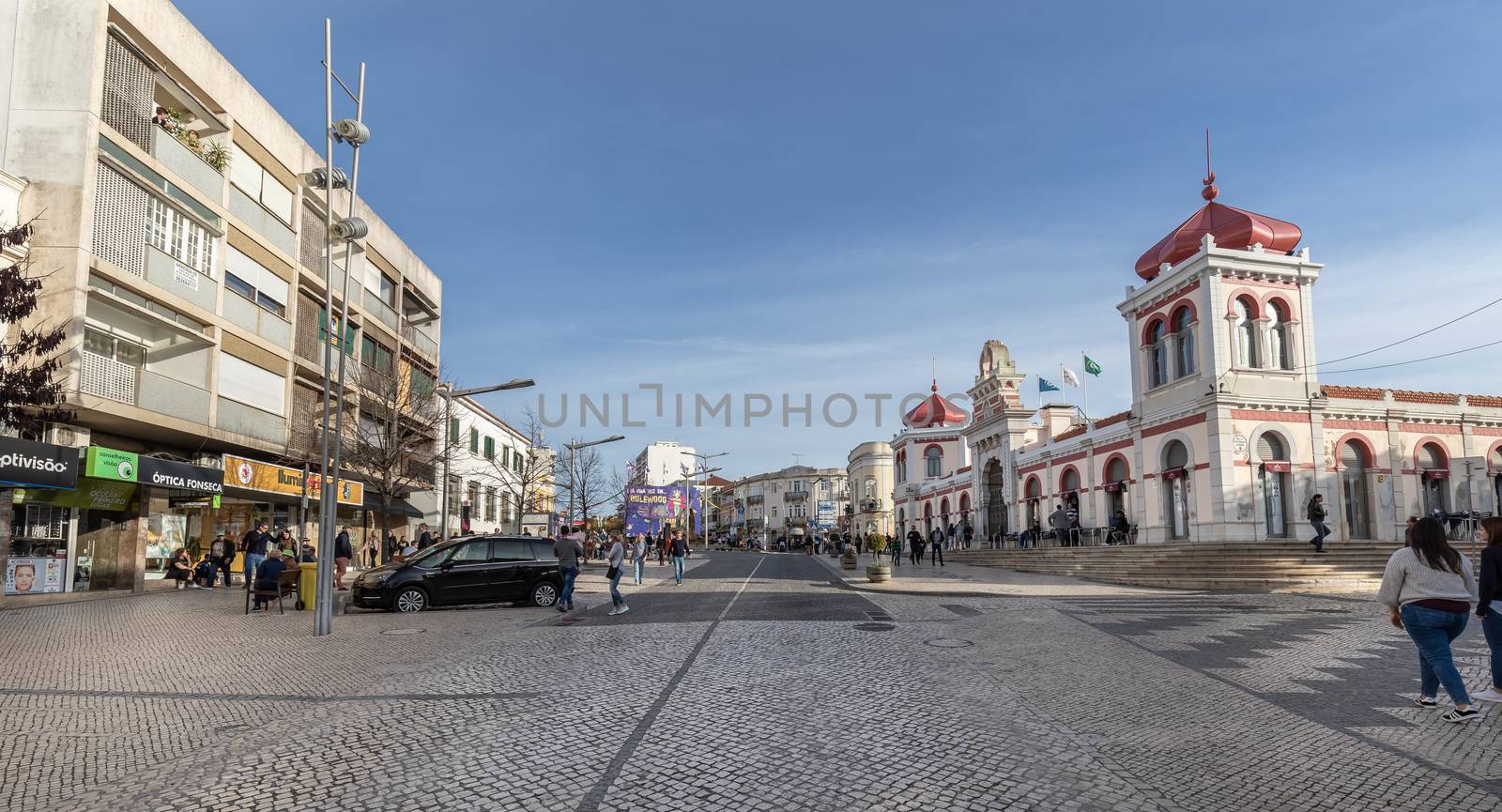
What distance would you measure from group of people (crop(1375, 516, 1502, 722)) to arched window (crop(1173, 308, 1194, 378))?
23.9 metres

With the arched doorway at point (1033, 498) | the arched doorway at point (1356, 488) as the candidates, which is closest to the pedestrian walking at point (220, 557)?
the arched doorway at point (1033, 498)

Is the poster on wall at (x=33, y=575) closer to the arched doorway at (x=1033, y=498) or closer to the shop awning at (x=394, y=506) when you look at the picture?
the shop awning at (x=394, y=506)

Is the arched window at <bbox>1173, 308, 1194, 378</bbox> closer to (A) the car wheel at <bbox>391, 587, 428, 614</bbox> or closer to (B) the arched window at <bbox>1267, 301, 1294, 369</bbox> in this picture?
(B) the arched window at <bbox>1267, 301, 1294, 369</bbox>

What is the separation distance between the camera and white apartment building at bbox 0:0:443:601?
756 inches

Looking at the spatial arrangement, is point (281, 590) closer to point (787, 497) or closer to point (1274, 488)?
point (1274, 488)

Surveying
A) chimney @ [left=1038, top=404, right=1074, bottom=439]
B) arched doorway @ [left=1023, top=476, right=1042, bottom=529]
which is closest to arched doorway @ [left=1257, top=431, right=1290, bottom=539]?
arched doorway @ [left=1023, top=476, right=1042, bottom=529]

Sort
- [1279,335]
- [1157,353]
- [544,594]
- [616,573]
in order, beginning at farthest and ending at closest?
[1157,353]
[1279,335]
[544,594]
[616,573]

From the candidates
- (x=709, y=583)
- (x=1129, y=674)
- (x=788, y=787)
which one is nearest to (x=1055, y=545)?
(x=709, y=583)

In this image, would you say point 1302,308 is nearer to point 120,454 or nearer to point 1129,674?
point 1129,674

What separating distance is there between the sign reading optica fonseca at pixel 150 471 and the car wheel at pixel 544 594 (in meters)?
9.66

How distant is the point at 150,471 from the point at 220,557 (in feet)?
17.0

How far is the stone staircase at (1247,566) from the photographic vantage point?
21.4 m

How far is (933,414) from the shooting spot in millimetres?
68125

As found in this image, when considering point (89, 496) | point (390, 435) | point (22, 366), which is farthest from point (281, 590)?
point (390, 435)
